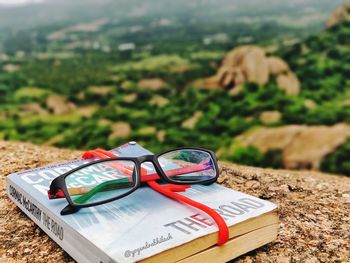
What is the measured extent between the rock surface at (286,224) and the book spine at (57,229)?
0.03m

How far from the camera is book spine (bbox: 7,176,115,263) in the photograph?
59 centimetres

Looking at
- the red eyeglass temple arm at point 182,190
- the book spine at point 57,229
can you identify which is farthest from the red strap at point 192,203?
the book spine at point 57,229

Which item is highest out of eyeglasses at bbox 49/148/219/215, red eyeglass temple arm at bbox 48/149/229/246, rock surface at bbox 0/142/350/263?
eyeglasses at bbox 49/148/219/215

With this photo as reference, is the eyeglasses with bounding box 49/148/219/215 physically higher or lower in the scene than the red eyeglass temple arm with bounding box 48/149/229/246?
higher

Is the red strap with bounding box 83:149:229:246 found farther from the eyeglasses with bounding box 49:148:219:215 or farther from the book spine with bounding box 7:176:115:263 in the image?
the book spine with bounding box 7:176:115:263

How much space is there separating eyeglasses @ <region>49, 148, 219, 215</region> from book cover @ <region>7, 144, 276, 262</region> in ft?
0.05

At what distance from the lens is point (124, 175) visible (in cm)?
76

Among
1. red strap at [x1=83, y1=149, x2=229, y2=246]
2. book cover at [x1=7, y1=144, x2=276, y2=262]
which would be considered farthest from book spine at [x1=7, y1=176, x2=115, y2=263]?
red strap at [x1=83, y1=149, x2=229, y2=246]

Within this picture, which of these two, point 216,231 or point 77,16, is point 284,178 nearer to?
point 216,231

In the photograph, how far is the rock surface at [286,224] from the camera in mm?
720

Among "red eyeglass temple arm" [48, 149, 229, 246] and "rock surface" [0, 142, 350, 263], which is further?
"rock surface" [0, 142, 350, 263]

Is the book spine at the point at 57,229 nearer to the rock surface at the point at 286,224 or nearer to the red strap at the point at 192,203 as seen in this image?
the rock surface at the point at 286,224

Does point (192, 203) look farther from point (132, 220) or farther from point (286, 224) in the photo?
point (286, 224)

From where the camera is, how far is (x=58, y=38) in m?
24.2
